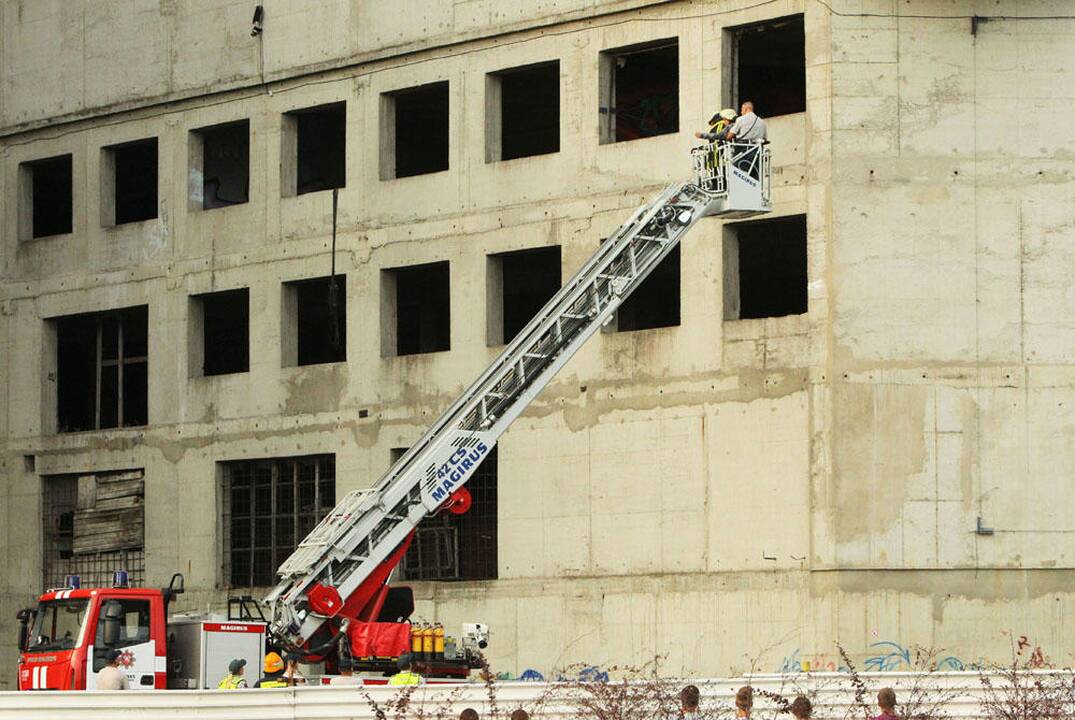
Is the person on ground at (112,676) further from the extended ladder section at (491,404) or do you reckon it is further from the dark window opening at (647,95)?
the dark window opening at (647,95)

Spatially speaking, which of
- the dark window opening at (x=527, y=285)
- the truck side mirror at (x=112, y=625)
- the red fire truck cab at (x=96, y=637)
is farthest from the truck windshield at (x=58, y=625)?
the dark window opening at (x=527, y=285)

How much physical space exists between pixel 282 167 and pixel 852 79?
12069 mm

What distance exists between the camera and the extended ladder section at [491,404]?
26297mm

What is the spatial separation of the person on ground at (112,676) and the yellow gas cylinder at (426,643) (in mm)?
3717

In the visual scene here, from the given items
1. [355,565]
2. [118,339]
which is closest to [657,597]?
[355,565]

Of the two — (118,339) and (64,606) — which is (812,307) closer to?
(64,606)

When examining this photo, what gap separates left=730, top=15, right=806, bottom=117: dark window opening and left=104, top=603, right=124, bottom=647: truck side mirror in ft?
50.8

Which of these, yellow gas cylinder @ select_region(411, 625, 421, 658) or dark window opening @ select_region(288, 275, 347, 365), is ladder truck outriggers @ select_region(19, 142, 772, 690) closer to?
yellow gas cylinder @ select_region(411, 625, 421, 658)

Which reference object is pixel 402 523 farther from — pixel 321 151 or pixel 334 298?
pixel 321 151

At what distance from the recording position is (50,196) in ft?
151

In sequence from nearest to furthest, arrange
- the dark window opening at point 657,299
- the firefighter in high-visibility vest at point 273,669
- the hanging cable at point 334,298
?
the firefighter in high-visibility vest at point 273,669 < the hanging cable at point 334,298 < the dark window opening at point 657,299

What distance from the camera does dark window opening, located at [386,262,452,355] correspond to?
42344 mm

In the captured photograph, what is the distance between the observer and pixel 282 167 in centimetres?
4019

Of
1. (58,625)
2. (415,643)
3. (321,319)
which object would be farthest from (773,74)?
(58,625)
